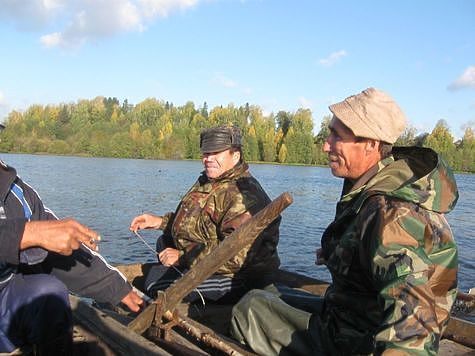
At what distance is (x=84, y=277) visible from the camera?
386 centimetres

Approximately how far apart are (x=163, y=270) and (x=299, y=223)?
16669mm

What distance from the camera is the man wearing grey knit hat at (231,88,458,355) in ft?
8.00

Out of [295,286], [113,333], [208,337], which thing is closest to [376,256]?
[208,337]

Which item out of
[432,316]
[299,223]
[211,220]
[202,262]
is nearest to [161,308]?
[202,262]

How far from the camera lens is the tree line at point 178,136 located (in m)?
83.5

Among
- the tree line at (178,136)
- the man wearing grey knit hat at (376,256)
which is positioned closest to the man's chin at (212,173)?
the man wearing grey knit hat at (376,256)

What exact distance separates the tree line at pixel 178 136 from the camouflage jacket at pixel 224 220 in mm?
70869

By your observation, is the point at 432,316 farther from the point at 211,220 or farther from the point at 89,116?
the point at 89,116

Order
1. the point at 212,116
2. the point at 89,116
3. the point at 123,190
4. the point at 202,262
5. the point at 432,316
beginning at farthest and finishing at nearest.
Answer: the point at 89,116
the point at 212,116
the point at 123,190
the point at 202,262
the point at 432,316

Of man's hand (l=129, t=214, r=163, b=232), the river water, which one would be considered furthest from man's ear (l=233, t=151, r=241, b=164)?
the river water

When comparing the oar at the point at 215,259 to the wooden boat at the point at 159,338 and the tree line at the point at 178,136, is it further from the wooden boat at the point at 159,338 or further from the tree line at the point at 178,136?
the tree line at the point at 178,136

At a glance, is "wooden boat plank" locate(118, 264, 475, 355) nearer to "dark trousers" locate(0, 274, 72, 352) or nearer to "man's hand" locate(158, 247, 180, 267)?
"man's hand" locate(158, 247, 180, 267)

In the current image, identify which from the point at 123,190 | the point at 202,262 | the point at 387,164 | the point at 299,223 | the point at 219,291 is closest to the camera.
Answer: the point at 387,164

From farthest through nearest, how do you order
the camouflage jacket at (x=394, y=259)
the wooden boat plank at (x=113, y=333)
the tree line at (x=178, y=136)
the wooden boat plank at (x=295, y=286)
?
the tree line at (x=178, y=136)
the wooden boat plank at (x=295, y=286)
the wooden boat plank at (x=113, y=333)
the camouflage jacket at (x=394, y=259)
